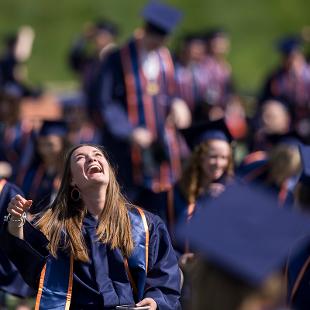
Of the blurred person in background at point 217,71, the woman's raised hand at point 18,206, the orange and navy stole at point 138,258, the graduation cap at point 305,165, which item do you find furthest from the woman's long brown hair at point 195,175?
the blurred person in background at point 217,71

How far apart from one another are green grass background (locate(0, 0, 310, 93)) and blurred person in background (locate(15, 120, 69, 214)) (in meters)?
11.5

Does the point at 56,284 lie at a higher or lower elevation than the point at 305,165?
lower

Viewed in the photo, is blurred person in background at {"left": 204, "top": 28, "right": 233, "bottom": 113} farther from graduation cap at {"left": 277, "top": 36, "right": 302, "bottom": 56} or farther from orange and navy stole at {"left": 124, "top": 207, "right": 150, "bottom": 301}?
orange and navy stole at {"left": 124, "top": 207, "right": 150, "bottom": 301}

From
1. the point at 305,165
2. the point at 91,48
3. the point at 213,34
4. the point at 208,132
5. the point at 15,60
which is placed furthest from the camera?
the point at 91,48

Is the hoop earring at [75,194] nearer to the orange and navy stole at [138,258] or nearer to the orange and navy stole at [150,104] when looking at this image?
the orange and navy stole at [138,258]

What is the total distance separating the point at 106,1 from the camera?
834 inches

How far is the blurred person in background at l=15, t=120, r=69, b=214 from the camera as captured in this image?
7809 mm

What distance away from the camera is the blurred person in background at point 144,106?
364 inches

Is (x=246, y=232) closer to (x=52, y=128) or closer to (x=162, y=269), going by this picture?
(x=162, y=269)

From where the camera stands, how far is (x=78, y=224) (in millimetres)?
5105

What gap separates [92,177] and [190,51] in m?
10.0

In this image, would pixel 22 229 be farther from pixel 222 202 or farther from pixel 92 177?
pixel 222 202

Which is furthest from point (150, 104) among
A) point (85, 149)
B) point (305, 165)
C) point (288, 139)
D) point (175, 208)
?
point (85, 149)

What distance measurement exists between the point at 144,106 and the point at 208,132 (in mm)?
2418
